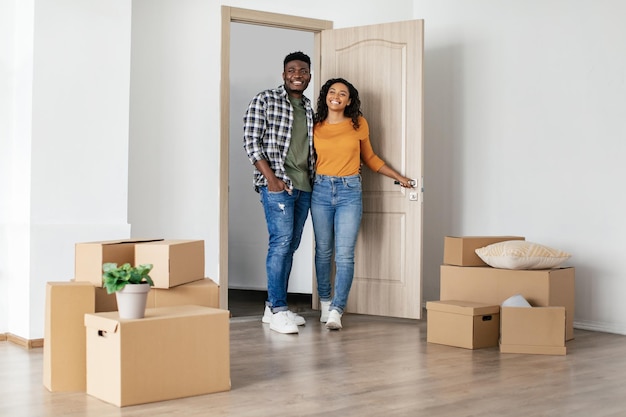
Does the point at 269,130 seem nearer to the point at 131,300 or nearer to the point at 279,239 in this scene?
the point at 279,239

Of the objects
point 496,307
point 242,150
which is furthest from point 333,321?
point 242,150

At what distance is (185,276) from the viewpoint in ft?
10.0

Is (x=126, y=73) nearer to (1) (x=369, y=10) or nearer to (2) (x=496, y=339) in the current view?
(1) (x=369, y=10)

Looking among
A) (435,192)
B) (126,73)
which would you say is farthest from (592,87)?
(126,73)

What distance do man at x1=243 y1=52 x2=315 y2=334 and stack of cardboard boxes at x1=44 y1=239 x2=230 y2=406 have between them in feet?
3.97

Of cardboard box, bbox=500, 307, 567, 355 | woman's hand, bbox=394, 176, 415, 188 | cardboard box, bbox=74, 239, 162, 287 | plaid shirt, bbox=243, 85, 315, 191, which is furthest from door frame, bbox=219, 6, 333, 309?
cardboard box, bbox=500, 307, 567, 355

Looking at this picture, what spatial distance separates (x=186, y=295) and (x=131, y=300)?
1.37ft

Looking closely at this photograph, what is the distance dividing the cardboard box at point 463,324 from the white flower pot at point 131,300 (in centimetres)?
160

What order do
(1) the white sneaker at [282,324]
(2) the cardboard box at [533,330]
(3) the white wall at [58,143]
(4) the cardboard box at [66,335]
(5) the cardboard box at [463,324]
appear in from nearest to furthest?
(4) the cardboard box at [66,335] → (2) the cardboard box at [533,330] → (5) the cardboard box at [463,324] → (3) the white wall at [58,143] → (1) the white sneaker at [282,324]

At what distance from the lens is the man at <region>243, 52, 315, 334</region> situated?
4258mm

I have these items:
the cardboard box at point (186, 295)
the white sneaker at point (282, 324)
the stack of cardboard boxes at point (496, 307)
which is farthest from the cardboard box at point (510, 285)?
the cardboard box at point (186, 295)

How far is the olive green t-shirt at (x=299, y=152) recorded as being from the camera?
4379 mm

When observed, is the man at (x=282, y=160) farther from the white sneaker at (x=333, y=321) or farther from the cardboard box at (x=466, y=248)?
the cardboard box at (x=466, y=248)

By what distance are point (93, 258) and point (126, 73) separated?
1497 mm
